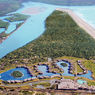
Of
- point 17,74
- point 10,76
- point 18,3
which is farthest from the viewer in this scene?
point 18,3

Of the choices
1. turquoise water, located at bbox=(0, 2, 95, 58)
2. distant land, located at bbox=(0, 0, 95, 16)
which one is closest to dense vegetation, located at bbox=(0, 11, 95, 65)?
turquoise water, located at bbox=(0, 2, 95, 58)

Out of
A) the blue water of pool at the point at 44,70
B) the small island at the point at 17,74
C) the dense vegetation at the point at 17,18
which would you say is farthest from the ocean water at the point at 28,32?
the dense vegetation at the point at 17,18

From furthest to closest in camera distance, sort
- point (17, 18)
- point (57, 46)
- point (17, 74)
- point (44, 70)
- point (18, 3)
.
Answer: point (18, 3), point (17, 18), point (57, 46), point (44, 70), point (17, 74)

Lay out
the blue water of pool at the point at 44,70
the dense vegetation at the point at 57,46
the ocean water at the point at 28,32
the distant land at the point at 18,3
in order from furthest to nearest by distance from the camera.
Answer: the distant land at the point at 18,3
the ocean water at the point at 28,32
the dense vegetation at the point at 57,46
the blue water of pool at the point at 44,70

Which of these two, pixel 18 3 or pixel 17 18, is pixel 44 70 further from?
pixel 18 3

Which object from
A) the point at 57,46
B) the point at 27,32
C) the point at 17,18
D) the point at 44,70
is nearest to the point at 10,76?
the point at 44,70

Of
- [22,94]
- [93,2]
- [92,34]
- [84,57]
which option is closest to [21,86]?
[22,94]

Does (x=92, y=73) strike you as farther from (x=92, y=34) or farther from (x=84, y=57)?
(x=92, y=34)

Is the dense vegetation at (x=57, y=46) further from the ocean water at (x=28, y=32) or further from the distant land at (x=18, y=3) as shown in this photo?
the distant land at (x=18, y=3)

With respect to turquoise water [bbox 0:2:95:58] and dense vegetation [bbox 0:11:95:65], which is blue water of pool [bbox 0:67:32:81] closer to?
dense vegetation [bbox 0:11:95:65]
